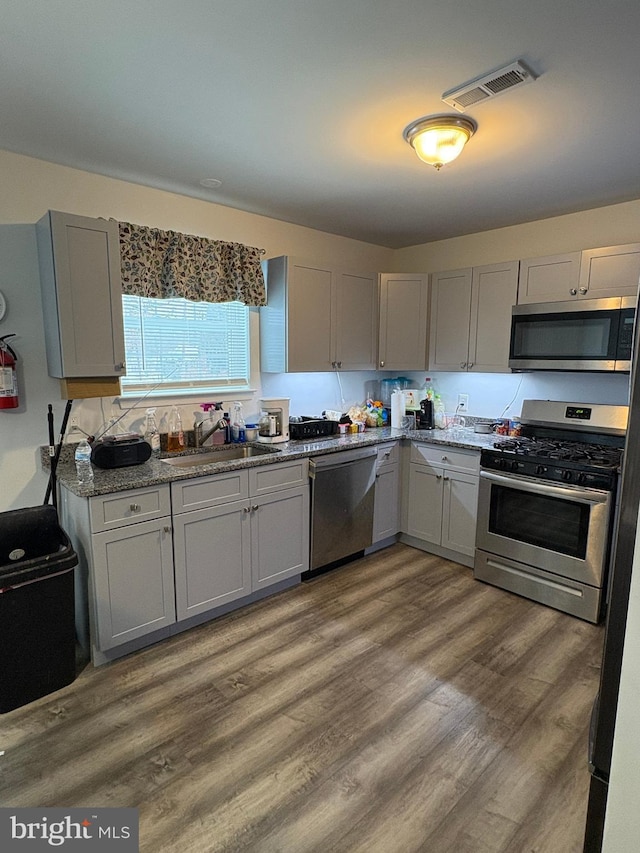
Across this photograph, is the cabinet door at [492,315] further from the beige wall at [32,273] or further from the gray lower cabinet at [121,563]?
the gray lower cabinet at [121,563]

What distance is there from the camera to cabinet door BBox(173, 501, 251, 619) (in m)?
2.57

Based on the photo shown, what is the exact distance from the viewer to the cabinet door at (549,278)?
3.17m

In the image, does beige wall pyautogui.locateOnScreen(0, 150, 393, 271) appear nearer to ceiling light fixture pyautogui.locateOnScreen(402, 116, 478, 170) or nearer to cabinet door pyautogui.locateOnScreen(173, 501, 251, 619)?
ceiling light fixture pyautogui.locateOnScreen(402, 116, 478, 170)

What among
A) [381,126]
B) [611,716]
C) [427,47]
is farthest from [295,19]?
[611,716]

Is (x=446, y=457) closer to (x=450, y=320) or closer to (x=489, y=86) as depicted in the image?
(x=450, y=320)

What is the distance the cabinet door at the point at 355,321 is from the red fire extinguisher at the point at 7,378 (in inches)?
85.7

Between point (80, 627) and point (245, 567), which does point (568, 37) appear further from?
point (80, 627)

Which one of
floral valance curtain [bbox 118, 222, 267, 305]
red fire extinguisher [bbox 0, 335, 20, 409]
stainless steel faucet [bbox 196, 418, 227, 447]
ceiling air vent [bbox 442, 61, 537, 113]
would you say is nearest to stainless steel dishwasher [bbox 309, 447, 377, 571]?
stainless steel faucet [bbox 196, 418, 227, 447]

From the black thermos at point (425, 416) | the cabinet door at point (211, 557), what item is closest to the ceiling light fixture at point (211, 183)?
the cabinet door at point (211, 557)

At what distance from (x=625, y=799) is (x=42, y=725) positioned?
7.30 feet

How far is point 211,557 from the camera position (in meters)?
2.69

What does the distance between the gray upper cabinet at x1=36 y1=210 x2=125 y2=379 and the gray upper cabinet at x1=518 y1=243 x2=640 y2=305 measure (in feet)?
9.09

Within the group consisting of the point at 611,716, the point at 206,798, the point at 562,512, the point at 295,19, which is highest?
the point at 295,19

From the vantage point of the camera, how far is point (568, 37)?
5.03 ft
